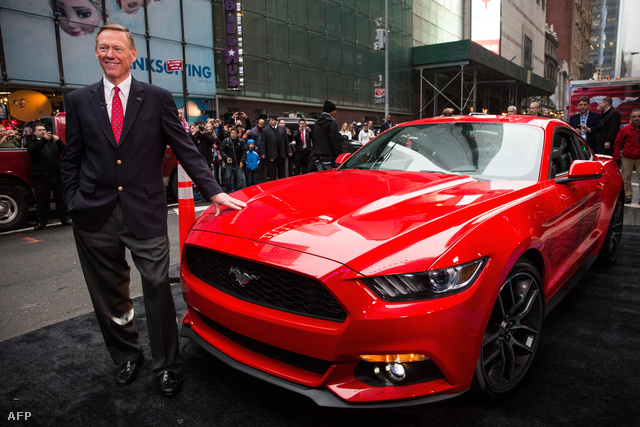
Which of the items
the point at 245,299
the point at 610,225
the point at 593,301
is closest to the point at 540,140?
the point at 593,301

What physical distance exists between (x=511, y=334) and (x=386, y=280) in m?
0.95

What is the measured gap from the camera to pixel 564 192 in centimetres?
318

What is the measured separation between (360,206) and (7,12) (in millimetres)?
15547

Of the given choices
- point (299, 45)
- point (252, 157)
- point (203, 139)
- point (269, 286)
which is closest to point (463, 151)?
point (269, 286)

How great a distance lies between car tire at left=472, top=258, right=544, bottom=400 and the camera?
7.39 ft

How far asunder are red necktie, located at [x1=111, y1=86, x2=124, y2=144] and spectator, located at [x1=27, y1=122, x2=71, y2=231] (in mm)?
6340

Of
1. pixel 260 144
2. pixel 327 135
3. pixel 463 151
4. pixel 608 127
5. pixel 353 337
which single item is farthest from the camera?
pixel 260 144

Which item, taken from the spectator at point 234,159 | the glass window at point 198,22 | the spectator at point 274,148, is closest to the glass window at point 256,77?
the glass window at point 198,22

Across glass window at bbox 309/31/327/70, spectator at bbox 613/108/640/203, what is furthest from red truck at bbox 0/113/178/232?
glass window at bbox 309/31/327/70

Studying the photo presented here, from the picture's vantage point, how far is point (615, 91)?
17.6m

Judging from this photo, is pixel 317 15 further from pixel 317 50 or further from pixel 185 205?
pixel 185 205

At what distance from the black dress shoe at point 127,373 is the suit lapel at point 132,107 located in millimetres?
1281

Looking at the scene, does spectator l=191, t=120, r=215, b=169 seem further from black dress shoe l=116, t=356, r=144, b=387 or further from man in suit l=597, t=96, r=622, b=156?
black dress shoe l=116, t=356, r=144, b=387

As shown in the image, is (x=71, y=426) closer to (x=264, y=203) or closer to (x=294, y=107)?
(x=264, y=203)
